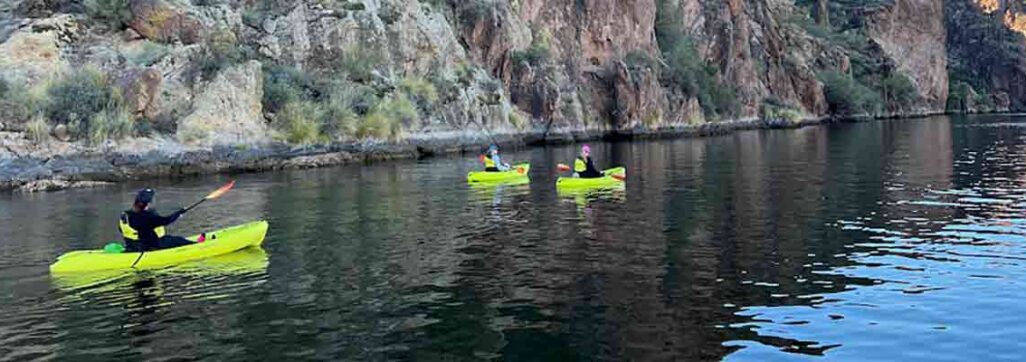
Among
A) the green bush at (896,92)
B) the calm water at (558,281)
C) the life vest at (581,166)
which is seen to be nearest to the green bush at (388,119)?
the life vest at (581,166)

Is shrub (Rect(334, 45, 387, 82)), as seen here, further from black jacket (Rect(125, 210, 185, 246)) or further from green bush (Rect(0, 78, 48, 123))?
black jacket (Rect(125, 210, 185, 246))

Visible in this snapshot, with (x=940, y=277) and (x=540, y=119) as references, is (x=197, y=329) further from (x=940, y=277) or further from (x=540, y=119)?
(x=540, y=119)

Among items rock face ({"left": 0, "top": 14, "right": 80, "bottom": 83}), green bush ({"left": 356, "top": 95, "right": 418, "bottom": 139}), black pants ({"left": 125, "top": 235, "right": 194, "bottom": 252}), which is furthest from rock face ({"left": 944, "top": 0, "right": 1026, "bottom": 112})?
black pants ({"left": 125, "top": 235, "right": 194, "bottom": 252})

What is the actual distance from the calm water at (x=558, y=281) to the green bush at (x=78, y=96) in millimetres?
10921

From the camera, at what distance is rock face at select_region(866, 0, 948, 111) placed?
159750 millimetres

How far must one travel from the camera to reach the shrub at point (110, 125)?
38.4 metres

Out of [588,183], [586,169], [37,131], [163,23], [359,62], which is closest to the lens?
[588,183]

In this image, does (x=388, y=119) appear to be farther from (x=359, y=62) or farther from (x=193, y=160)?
(x=193, y=160)

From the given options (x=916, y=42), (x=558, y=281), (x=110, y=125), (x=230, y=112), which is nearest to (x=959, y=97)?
(x=916, y=42)

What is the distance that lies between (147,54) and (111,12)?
419cm

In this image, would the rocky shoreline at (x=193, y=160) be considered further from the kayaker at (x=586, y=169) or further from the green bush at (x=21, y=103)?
the kayaker at (x=586, y=169)

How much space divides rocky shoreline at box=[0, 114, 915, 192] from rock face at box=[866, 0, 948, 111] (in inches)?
4760

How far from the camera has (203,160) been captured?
136 feet

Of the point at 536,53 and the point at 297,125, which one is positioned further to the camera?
the point at 536,53
